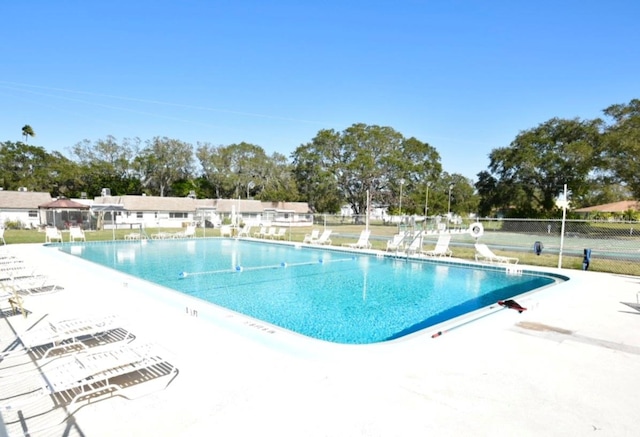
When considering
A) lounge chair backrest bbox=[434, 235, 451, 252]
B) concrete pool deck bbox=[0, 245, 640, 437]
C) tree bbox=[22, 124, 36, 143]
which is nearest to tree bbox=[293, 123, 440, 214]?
lounge chair backrest bbox=[434, 235, 451, 252]

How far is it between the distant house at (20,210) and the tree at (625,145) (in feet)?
144

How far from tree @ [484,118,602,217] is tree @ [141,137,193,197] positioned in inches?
1660

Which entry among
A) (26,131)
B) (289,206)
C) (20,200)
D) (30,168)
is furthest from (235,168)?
(26,131)

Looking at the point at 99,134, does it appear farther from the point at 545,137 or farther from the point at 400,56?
the point at 545,137

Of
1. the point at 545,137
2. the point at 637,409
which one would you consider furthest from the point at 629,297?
the point at 545,137

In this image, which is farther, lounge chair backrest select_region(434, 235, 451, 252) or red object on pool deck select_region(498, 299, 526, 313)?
lounge chair backrest select_region(434, 235, 451, 252)

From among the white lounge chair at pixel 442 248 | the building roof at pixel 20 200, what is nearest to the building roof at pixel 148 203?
the building roof at pixel 20 200

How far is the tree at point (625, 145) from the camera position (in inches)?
928

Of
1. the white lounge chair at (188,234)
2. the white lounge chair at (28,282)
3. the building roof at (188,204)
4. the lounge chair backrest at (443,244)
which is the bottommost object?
the white lounge chair at (188,234)

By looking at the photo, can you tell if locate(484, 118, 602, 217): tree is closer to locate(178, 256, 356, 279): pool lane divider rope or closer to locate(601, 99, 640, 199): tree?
locate(601, 99, 640, 199): tree

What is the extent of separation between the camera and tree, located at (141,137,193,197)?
51.2m

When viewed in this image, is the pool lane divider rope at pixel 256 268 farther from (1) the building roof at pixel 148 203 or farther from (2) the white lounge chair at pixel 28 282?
(1) the building roof at pixel 148 203

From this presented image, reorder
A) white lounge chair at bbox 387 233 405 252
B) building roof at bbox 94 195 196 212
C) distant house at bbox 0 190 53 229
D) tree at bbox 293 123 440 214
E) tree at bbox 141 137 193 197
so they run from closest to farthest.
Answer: white lounge chair at bbox 387 233 405 252, distant house at bbox 0 190 53 229, building roof at bbox 94 195 196 212, tree at bbox 293 123 440 214, tree at bbox 141 137 193 197

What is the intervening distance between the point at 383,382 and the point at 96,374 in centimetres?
257
